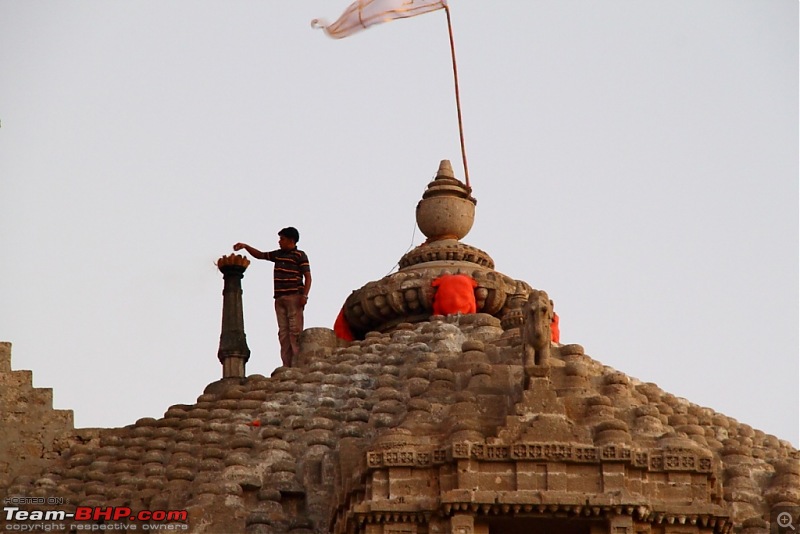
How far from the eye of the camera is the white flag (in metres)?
68.2

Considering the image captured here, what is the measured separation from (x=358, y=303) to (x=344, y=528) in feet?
44.8

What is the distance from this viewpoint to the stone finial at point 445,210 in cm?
6338

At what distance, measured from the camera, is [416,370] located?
175ft

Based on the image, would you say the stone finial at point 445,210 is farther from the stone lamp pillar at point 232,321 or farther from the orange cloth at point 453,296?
the stone lamp pillar at point 232,321

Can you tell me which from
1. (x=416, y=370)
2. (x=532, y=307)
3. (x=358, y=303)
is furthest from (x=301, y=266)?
(x=532, y=307)

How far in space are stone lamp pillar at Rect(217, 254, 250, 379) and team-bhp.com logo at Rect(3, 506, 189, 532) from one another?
744cm

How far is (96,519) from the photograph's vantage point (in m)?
51.8

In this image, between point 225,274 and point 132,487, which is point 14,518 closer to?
point 132,487
